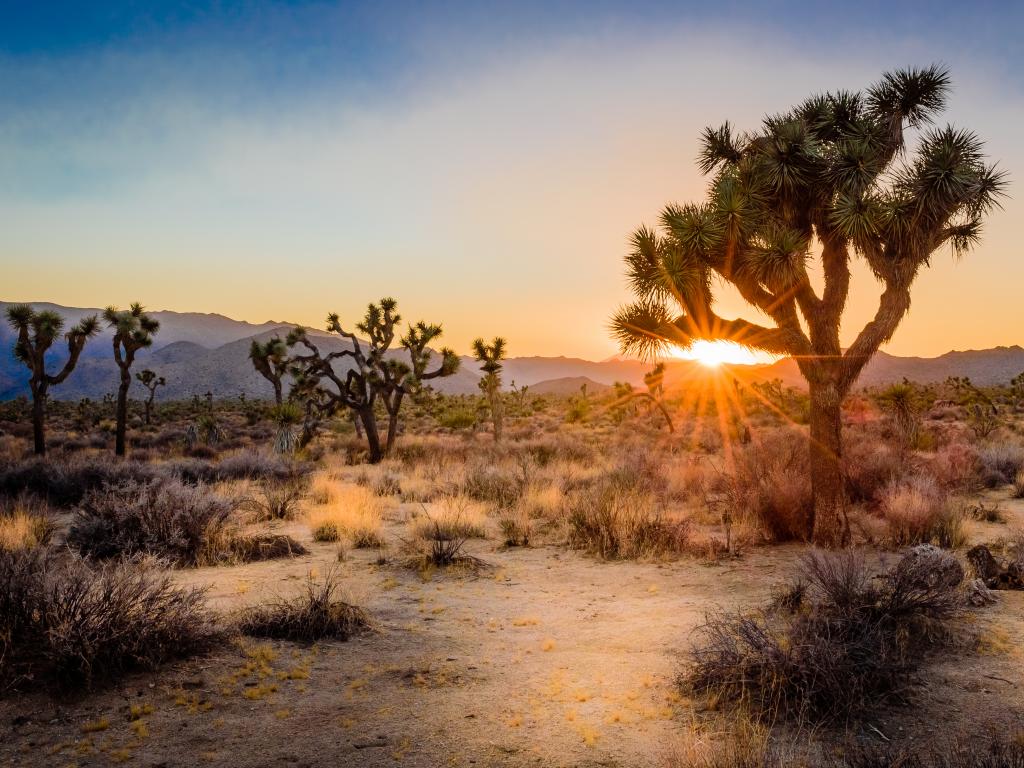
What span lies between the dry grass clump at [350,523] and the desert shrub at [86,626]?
184 inches

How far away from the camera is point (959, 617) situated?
18.9 ft

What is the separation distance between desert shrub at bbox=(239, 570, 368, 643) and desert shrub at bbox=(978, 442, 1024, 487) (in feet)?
48.0

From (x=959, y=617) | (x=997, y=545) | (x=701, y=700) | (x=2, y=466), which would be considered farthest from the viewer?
(x=2, y=466)

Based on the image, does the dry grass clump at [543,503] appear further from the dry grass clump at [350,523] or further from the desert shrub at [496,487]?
the dry grass clump at [350,523]

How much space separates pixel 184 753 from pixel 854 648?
445cm

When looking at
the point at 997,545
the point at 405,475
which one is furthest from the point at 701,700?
the point at 405,475

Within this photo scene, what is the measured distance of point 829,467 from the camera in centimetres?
914

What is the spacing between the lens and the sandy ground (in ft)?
12.8

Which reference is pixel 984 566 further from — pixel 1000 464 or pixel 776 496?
pixel 1000 464

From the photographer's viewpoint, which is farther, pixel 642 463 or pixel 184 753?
pixel 642 463

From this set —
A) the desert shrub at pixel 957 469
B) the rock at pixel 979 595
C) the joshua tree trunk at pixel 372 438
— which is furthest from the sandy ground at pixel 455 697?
the joshua tree trunk at pixel 372 438

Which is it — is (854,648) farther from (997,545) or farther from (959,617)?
(997,545)

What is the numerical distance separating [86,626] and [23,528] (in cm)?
606

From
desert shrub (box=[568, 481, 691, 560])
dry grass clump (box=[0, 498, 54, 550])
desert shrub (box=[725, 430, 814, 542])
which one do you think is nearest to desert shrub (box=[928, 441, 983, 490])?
desert shrub (box=[725, 430, 814, 542])
